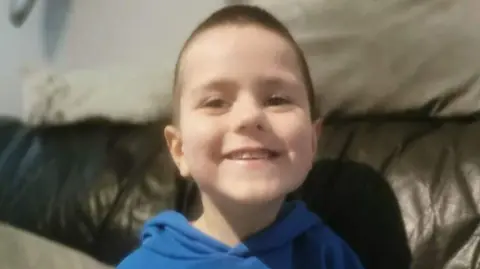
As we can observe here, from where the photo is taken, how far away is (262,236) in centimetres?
103

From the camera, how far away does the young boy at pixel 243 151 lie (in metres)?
0.94

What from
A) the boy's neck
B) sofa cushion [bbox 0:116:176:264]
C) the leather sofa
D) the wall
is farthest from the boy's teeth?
the wall

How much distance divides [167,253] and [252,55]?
310 mm

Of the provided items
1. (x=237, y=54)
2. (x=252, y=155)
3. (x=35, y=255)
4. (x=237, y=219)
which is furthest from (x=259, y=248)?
(x=35, y=255)

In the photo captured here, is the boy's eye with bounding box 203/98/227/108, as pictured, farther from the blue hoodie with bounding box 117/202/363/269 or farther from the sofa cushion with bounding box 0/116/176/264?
the sofa cushion with bounding box 0/116/176/264

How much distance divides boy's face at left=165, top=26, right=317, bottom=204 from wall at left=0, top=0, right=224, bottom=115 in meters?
0.68

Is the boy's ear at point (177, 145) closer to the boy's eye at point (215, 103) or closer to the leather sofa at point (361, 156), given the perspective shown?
the boy's eye at point (215, 103)

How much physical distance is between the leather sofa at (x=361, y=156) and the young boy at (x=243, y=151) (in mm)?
99

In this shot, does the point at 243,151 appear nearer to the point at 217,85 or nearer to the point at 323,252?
the point at 217,85

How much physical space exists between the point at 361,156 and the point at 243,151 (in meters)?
0.32

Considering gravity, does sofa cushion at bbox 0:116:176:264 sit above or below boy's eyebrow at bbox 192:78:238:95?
below

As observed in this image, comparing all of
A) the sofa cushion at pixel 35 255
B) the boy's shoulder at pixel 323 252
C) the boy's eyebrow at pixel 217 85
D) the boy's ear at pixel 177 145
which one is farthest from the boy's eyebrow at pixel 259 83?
the sofa cushion at pixel 35 255

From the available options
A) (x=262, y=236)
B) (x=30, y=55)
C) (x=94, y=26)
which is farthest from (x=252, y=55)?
(x=30, y=55)

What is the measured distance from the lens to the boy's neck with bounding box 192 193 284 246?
3.39 feet
